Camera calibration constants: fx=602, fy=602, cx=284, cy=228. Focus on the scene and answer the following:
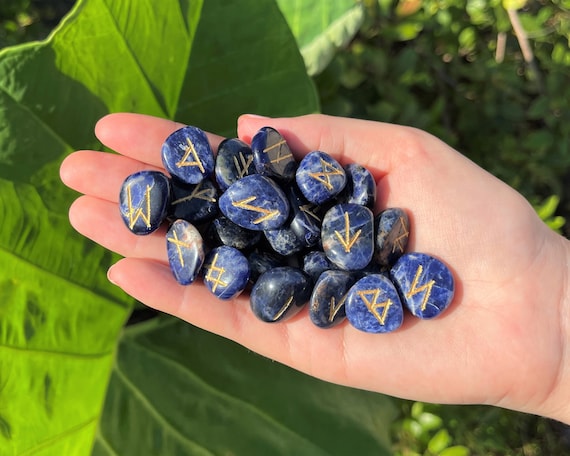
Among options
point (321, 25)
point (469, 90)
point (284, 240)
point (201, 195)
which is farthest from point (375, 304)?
point (469, 90)

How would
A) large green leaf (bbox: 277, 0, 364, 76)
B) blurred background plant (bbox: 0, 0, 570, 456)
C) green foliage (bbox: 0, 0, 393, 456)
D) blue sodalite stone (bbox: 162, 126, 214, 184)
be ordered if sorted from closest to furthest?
green foliage (bbox: 0, 0, 393, 456), blue sodalite stone (bbox: 162, 126, 214, 184), large green leaf (bbox: 277, 0, 364, 76), blurred background plant (bbox: 0, 0, 570, 456)

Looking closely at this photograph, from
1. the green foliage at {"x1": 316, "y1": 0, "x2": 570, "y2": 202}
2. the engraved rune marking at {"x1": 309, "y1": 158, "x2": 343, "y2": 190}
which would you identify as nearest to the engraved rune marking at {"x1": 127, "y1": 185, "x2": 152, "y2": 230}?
the engraved rune marking at {"x1": 309, "y1": 158, "x2": 343, "y2": 190}

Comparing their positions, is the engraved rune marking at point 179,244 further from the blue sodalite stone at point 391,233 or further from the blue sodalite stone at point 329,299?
the blue sodalite stone at point 391,233

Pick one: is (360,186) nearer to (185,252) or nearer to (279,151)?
(279,151)

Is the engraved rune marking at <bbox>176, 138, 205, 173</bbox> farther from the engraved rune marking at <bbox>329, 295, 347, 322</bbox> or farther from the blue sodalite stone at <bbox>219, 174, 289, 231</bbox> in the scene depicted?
the engraved rune marking at <bbox>329, 295, 347, 322</bbox>

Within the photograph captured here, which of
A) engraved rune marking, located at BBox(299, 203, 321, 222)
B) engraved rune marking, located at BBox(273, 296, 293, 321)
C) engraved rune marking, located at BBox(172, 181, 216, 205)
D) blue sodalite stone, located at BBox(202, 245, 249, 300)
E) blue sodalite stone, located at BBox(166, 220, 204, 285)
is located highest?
engraved rune marking, located at BBox(172, 181, 216, 205)

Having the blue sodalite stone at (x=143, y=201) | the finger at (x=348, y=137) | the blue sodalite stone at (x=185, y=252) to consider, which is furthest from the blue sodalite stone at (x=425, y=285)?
the blue sodalite stone at (x=143, y=201)

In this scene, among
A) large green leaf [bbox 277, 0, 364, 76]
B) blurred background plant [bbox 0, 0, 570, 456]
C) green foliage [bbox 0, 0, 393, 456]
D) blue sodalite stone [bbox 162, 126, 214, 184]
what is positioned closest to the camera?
green foliage [bbox 0, 0, 393, 456]

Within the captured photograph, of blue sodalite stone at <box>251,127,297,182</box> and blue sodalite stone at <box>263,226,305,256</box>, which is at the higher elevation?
blue sodalite stone at <box>251,127,297,182</box>
